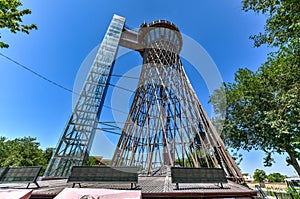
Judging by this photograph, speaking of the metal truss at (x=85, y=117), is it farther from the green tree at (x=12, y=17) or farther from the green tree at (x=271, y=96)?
the green tree at (x=271, y=96)

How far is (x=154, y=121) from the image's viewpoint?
308 inches

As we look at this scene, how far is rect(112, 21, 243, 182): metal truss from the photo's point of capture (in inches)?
243

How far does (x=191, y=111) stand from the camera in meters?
7.15

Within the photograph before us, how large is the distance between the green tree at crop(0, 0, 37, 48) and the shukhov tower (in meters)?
4.82

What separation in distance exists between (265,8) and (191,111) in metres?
5.06

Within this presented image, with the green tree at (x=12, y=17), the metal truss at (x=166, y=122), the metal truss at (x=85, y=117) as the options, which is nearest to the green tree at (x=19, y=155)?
the metal truss at (x=85, y=117)

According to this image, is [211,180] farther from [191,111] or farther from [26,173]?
[26,173]

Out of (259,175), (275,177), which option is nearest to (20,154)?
(259,175)

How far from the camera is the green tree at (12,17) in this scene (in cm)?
352

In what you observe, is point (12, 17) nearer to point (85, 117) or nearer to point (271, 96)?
point (85, 117)

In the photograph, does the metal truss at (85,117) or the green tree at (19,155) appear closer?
the metal truss at (85,117)

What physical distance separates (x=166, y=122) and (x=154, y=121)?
86cm

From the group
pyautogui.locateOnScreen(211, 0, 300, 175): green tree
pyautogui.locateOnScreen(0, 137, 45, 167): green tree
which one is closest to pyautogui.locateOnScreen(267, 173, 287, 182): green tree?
pyautogui.locateOnScreen(211, 0, 300, 175): green tree

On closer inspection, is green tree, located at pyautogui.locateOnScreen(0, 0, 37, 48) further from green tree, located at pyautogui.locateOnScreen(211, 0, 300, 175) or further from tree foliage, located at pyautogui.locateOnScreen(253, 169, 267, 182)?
tree foliage, located at pyautogui.locateOnScreen(253, 169, 267, 182)
